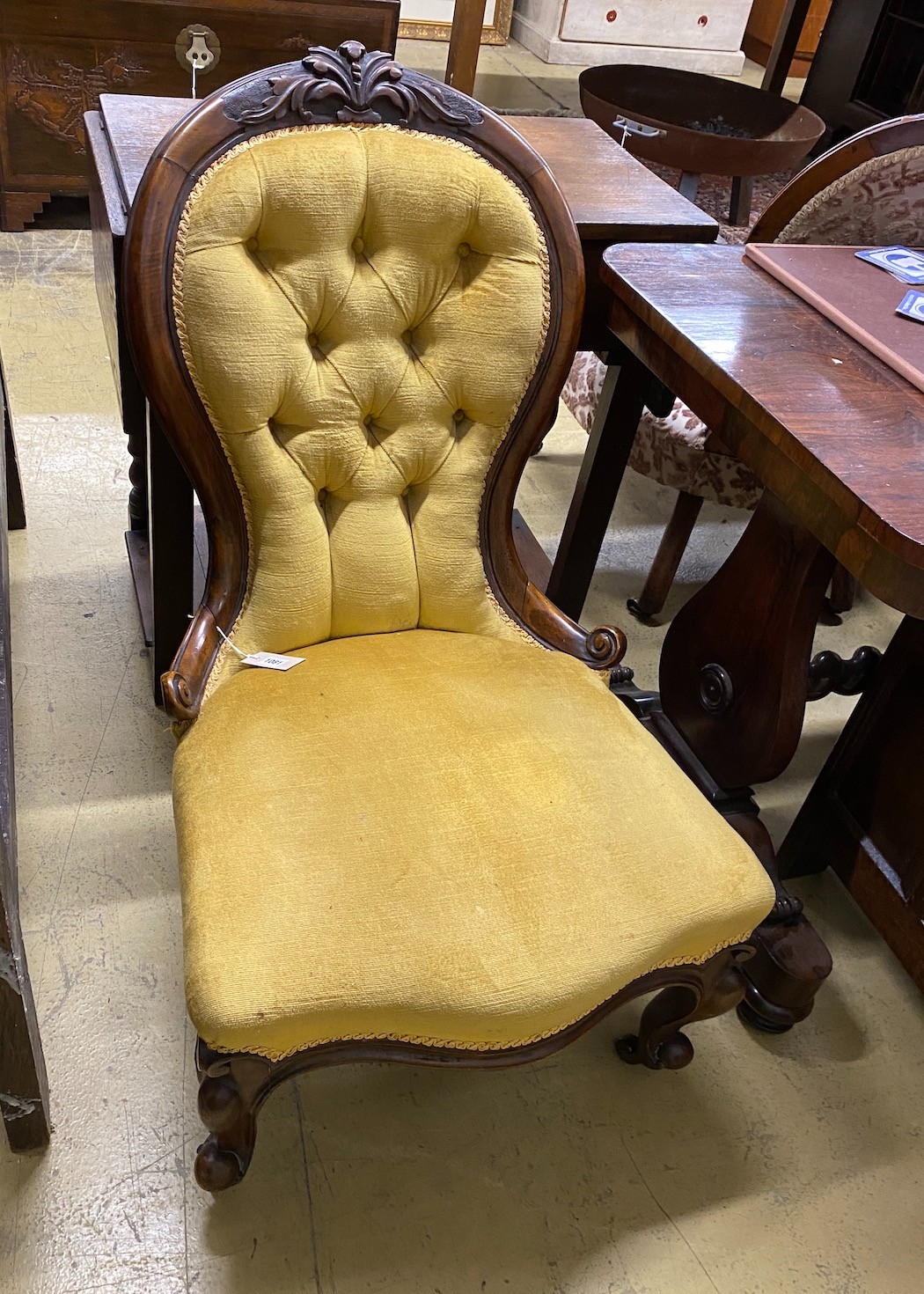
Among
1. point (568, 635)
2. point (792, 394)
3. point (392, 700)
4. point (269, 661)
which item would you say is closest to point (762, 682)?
point (568, 635)

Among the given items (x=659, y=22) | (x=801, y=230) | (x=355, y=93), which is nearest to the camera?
(x=355, y=93)

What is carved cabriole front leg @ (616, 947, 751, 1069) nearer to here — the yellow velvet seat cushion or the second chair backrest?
the yellow velvet seat cushion

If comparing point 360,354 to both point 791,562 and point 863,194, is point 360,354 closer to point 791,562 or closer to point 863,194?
point 791,562

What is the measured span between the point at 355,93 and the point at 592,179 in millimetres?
608

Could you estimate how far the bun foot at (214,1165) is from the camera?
1.03 m

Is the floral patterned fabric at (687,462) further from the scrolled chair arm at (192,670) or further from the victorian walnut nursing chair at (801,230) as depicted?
the scrolled chair arm at (192,670)

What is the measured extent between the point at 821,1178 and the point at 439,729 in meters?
0.73

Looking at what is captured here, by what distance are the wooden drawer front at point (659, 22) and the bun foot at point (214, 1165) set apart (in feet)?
18.3

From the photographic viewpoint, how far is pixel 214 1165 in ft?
3.39

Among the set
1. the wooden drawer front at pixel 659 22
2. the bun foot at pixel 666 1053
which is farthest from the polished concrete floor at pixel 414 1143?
the wooden drawer front at pixel 659 22

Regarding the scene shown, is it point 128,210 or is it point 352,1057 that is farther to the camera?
point 128,210

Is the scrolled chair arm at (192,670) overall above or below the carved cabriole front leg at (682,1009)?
above

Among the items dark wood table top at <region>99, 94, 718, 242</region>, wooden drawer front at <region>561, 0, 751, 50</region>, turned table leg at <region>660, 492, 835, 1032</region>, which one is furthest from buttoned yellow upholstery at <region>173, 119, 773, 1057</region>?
wooden drawer front at <region>561, 0, 751, 50</region>

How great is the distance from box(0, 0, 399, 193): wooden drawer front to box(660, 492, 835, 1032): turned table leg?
7.06ft
